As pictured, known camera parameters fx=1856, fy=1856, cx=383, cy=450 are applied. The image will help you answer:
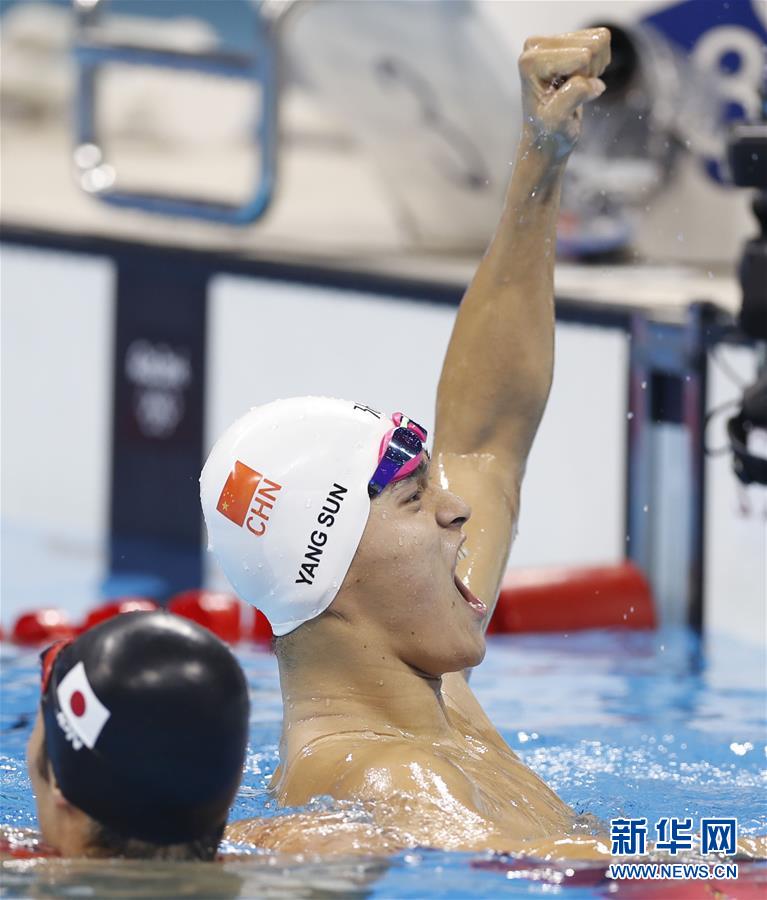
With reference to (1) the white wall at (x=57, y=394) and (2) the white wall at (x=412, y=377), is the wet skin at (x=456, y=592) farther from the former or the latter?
(1) the white wall at (x=57, y=394)

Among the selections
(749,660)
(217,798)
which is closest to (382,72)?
(749,660)

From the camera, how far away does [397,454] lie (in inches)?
107

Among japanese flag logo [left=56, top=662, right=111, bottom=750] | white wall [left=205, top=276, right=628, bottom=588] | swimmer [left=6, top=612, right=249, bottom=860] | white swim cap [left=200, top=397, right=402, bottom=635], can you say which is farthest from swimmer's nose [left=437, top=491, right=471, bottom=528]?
white wall [left=205, top=276, right=628, bottom=588]

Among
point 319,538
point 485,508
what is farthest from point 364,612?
point 485,508

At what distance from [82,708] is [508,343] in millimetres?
1418

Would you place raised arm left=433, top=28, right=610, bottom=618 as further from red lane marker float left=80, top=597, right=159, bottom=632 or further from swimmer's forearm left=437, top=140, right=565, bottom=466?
red lane marker float left=80, top=597, right=159, bottom=632

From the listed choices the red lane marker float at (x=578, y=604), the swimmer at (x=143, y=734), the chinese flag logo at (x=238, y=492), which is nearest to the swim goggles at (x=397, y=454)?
the chinese flag logo at (x=238, y=492)

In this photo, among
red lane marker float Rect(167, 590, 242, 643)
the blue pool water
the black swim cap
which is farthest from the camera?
red lane marker float Rect(167, 590, 242, 643)

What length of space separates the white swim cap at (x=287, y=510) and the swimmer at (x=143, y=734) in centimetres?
57

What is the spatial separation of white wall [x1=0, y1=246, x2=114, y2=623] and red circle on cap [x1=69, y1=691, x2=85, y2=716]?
4945 mm

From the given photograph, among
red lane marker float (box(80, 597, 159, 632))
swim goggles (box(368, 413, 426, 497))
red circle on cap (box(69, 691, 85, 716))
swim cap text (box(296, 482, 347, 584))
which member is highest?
swim goggles (box(368, 413, 426, 497))

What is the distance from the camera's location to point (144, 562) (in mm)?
6750

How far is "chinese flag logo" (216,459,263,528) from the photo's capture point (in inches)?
105

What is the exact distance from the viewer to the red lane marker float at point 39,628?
5266mm
